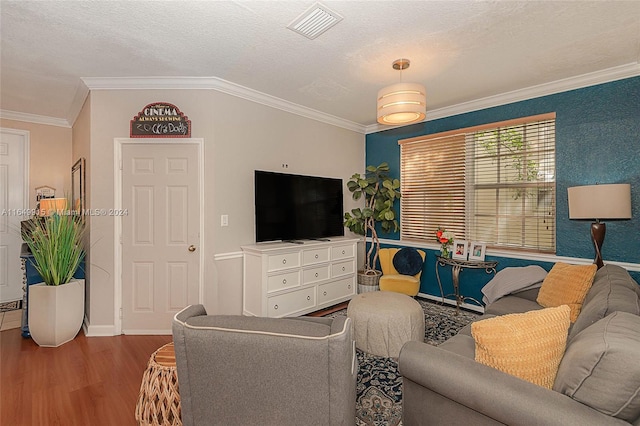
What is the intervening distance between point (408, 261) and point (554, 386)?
301 centimetres

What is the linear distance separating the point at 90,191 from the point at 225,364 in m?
2.91

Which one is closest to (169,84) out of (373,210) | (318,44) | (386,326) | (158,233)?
(158,233)

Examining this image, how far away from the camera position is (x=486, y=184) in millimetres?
3961

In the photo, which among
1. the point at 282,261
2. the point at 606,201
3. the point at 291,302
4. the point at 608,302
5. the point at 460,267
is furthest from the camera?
the point at 460,267

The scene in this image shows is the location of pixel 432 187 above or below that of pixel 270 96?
below

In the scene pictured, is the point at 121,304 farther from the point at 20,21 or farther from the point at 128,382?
the point at 20,21

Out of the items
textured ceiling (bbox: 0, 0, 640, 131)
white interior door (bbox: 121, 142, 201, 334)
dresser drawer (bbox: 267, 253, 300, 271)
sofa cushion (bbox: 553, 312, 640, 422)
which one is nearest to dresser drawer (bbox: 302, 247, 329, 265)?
dresser drawer (bbox: 267, 253, 300, 271)

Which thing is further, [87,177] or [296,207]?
[296,207]

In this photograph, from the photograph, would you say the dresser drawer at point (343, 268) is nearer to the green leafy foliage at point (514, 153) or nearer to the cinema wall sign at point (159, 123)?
the green leafy foliage at point (514, 153)

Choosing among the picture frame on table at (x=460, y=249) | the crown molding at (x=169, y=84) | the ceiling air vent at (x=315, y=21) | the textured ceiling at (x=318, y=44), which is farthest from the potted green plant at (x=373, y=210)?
the ceiling air vent at (x=315, y=21)

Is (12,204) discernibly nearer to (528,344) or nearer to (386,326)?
(386,326)

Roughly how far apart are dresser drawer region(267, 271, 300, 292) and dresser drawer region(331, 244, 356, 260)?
0.66 metres

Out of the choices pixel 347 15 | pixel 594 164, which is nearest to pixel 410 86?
pixel 347 15

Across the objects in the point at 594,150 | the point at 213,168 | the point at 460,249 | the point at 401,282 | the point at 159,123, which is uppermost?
the point at 159,123
